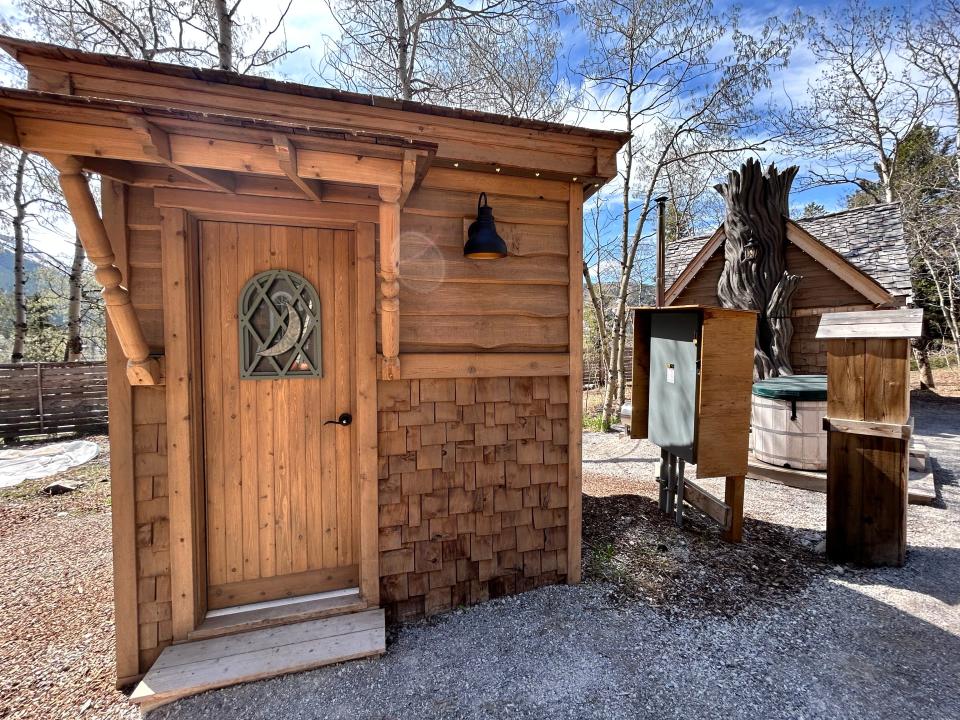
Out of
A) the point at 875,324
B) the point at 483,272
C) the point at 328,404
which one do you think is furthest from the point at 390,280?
the point at 875,324

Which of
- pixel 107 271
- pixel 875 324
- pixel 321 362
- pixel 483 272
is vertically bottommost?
pixel 321 362

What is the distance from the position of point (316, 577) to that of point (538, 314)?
86.1 inches

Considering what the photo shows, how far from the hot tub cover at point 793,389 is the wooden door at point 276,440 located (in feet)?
16.5

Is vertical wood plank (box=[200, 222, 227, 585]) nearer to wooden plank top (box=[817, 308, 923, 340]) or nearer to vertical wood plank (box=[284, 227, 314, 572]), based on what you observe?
vertical wood plank (box=[284, 227, 314, 572])

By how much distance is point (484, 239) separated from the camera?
7.66 ft

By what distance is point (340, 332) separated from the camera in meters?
2.54

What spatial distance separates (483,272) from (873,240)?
9791mm

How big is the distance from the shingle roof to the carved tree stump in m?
1.34

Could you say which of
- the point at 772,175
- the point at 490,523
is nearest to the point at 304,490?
the point at 490,523

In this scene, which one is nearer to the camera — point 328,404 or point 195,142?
point 195,142

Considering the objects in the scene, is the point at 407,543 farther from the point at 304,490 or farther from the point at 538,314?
the point at 538,314

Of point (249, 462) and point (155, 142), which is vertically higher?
point (155, 142)

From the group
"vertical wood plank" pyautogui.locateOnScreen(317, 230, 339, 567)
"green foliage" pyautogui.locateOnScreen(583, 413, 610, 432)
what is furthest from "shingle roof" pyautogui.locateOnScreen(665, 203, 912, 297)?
"vertical wood plank" pyautogui.locateOnScreen(317, 230, 339, 567)

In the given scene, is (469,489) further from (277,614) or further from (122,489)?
(122,489)
